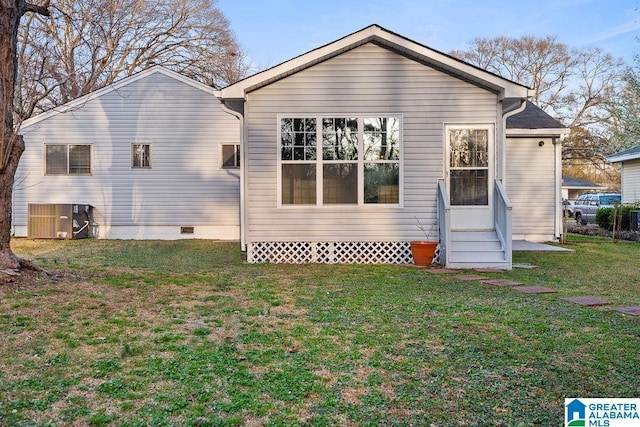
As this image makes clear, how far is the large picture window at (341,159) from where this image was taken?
8789mm

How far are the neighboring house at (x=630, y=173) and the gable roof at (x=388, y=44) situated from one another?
443 inches

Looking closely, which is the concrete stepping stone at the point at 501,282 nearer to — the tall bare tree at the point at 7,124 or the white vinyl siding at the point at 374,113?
the white vinyl siding at the point at 374,113

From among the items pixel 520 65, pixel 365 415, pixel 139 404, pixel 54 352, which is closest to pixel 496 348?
pixel 365 415

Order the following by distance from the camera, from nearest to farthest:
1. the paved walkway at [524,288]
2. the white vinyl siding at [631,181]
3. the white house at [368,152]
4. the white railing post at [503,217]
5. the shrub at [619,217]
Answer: the paved walkway at [524,288] → the white railing post at [503,217] → the white house at [368,152] → the shrub at [619,217] → the white vinyl siding at [631,181]

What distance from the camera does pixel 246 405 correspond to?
267 cm

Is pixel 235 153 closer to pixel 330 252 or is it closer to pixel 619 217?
pixel 330 252

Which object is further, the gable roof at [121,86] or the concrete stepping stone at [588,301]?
the gable roof at [121,86]

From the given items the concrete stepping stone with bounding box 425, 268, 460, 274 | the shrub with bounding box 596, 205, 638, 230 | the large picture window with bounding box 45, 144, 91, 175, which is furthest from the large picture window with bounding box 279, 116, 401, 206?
the shrub with bounding box 596, 205, 638, 230

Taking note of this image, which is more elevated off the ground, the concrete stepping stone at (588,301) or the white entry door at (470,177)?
the white entry door at (470,177)

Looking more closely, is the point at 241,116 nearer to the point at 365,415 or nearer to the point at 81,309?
the point at 81,309

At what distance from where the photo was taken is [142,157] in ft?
44.0

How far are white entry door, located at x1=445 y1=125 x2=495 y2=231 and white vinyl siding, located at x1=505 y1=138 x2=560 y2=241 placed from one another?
355 centimetres

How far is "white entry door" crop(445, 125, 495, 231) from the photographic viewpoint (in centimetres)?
885

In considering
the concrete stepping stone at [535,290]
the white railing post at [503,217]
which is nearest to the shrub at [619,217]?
the white railing post at [503,217]
